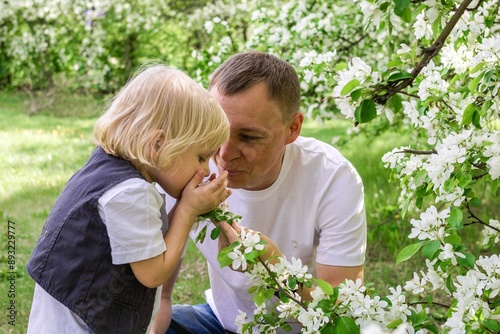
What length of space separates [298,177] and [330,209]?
0.18 meters

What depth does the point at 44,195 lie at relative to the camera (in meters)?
6.08

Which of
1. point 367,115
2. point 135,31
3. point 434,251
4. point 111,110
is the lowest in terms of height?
point 135,31

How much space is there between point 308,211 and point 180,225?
703 mm

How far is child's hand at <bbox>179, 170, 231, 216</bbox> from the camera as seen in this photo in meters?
2.02

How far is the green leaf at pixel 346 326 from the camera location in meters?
1.88

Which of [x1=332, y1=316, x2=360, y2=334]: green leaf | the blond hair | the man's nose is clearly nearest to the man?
the man's nose

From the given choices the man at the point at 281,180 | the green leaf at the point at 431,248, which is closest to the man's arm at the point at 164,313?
the man at the point at 281,180

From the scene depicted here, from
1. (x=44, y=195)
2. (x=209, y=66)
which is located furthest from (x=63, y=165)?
(x=209, y=66)

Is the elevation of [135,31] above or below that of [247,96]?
below

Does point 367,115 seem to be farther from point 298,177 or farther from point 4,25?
point 4,25

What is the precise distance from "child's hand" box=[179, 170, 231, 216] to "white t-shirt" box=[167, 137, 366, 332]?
0.56 metres

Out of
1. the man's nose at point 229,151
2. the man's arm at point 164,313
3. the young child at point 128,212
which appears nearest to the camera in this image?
the young child at point 128,212

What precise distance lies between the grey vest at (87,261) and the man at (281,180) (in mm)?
562

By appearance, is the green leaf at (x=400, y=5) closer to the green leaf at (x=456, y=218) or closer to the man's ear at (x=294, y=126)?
the green leaf at (x=456, y=218)
